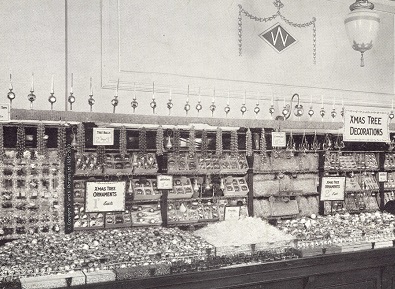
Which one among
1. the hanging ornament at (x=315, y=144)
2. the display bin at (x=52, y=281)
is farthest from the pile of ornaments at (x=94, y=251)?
the hanging ornament at (x=315, y=144)

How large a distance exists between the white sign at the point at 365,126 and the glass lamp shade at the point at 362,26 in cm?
109

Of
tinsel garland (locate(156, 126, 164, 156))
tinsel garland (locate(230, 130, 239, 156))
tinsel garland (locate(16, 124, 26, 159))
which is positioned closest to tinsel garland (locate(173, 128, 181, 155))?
tinsel garland (locate(156, 126, 164, 156))

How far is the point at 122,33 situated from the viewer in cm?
562

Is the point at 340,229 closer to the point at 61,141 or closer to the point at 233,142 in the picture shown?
the point at 233,142

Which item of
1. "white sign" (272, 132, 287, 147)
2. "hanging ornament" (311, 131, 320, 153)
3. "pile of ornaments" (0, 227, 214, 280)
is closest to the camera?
"pile of ornaments" (0, 227, 214, 280)

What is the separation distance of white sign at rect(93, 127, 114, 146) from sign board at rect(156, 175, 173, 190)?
0.78 m

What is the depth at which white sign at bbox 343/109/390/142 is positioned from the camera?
4.50 metres

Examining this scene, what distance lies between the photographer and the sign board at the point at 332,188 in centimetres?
536

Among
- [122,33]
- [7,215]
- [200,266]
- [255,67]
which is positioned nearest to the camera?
[200,266]

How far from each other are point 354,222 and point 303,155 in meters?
1.43

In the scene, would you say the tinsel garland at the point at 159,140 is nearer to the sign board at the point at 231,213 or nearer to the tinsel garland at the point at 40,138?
the tinsel garland at the point at 40,138

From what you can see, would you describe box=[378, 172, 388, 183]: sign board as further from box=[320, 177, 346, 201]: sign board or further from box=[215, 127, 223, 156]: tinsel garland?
box=[215, 127, 223, 156]: tinsel garland

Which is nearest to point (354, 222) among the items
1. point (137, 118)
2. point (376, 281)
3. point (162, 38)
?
point (376, 281)

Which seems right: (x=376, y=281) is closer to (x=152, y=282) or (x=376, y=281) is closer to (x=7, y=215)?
(x=152, y=282)
